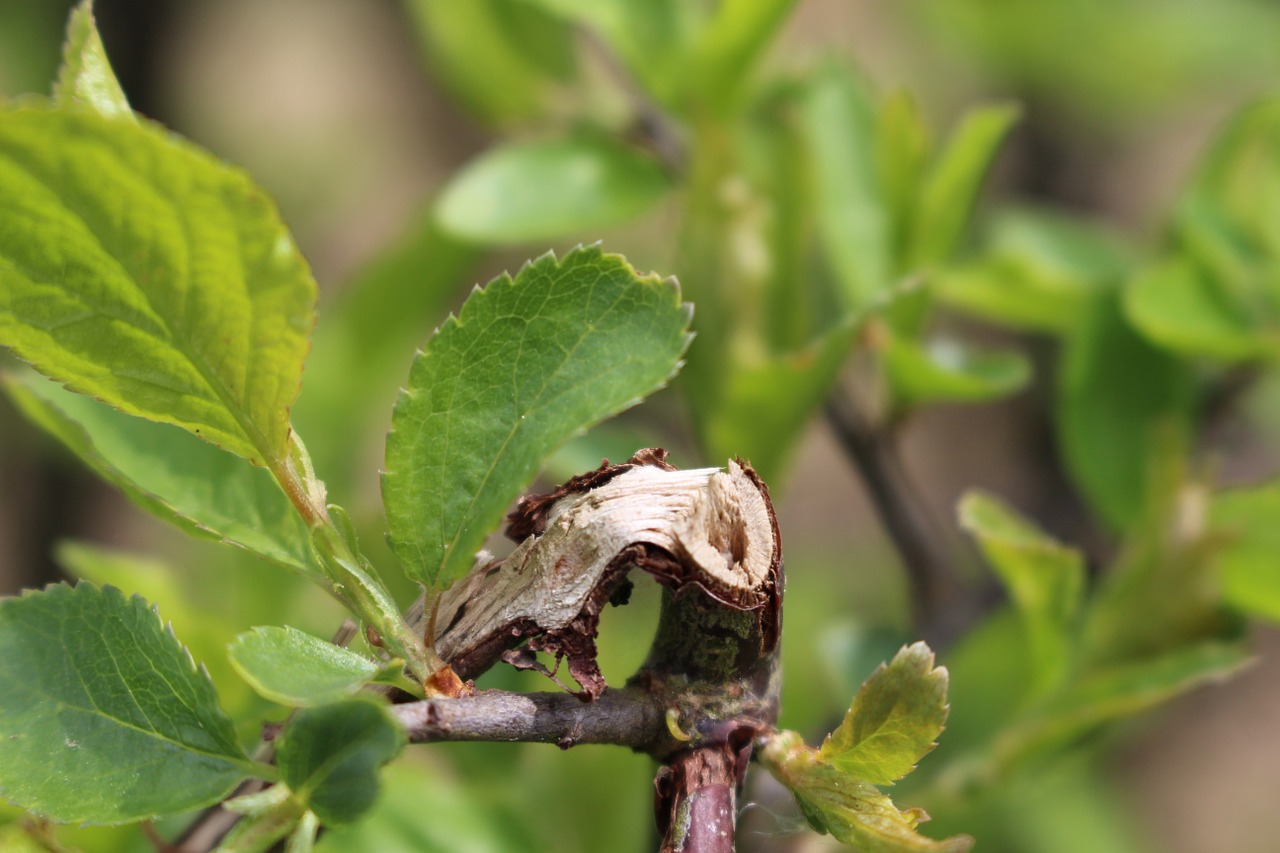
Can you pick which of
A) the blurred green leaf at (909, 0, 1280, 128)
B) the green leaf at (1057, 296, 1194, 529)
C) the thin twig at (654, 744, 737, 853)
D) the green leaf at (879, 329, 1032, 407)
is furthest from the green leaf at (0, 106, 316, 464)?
the blurred green leaf at (909, 0, 1280, 128)

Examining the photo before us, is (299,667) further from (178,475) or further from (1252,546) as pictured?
(1252,546)

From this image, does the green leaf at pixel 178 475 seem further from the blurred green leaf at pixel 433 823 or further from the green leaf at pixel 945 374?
the green leaf at pixel 945 374

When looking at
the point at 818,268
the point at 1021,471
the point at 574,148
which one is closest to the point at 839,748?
the point at 574,148

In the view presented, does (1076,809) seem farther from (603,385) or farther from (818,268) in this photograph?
(603,385)

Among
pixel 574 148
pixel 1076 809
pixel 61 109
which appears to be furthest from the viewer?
pixel 1076 809

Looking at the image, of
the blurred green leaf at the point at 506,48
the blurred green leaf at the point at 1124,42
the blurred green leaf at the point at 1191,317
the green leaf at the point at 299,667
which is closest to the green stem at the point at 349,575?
the green leaf at the point at 299,667

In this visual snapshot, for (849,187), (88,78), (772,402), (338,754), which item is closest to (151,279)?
(88,78)
